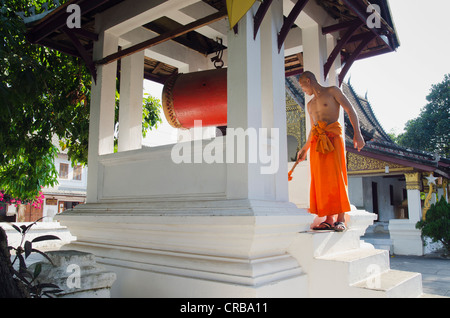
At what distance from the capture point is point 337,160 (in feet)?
10.8

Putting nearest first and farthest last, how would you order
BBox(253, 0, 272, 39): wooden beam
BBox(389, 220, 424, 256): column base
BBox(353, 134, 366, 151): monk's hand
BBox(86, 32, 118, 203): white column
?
BBox(253, 0, 272, 39): wooden beam
BBox(353, 134, 366, 151): monk's hand
BBox(86, 32, 118, 203): white column
BBox(389, 220, 424, 256): column base

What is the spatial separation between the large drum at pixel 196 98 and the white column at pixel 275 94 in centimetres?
72

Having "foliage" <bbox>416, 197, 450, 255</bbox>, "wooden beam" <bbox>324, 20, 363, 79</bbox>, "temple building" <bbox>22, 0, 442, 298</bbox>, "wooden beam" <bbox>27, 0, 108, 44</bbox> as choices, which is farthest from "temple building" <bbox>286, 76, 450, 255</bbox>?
"wooden beam" <bbox>27, 0, 108, 44</bbox>

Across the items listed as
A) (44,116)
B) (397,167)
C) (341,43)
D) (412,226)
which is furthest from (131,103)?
(412,226)

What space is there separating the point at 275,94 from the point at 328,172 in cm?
78

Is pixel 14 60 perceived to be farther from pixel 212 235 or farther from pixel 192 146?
pixel 212 235

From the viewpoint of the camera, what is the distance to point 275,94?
3170 millimetres

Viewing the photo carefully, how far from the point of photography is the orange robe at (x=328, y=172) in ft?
10.7

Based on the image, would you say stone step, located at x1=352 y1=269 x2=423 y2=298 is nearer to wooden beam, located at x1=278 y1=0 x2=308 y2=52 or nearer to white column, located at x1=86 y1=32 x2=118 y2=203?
wooden beam, located at x1=278 y1=0 x2=308 y2=52

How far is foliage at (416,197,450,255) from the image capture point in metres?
9.36

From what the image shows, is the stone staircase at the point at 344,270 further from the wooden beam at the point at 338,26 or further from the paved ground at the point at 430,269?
the paved ground at the point at 430,269

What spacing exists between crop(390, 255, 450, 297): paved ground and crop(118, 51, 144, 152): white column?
4.26 metres
